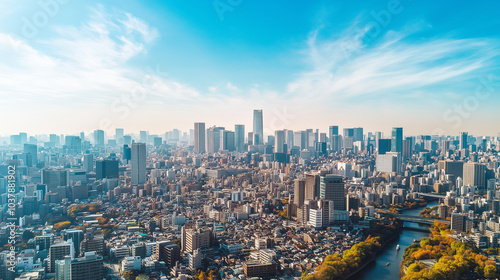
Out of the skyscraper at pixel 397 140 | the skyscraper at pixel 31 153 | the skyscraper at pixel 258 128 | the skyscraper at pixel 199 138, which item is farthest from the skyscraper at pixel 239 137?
the skyscraper at pixel 31 153

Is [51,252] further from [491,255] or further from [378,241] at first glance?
[491,255]

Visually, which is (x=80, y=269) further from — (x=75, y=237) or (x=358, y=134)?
(x=358, y=134)

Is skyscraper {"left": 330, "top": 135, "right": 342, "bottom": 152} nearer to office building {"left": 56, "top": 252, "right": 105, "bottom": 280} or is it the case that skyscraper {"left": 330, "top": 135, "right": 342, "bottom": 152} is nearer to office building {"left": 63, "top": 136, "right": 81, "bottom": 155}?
office building {"left": 63, "top": 136, "right": 81, "bottom": 155}

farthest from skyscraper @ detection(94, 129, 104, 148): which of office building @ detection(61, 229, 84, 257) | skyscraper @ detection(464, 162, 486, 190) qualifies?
skyscraper @ detection(464, 162, 486, 190)

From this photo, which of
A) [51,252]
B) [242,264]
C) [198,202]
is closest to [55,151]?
[198,202]

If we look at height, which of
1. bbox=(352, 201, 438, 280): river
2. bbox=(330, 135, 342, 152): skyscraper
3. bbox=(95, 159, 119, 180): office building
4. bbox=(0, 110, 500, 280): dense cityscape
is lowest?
bbox=(352, 201, 438, 280): river

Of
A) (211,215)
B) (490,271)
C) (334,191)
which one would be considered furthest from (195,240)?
(334,191)
